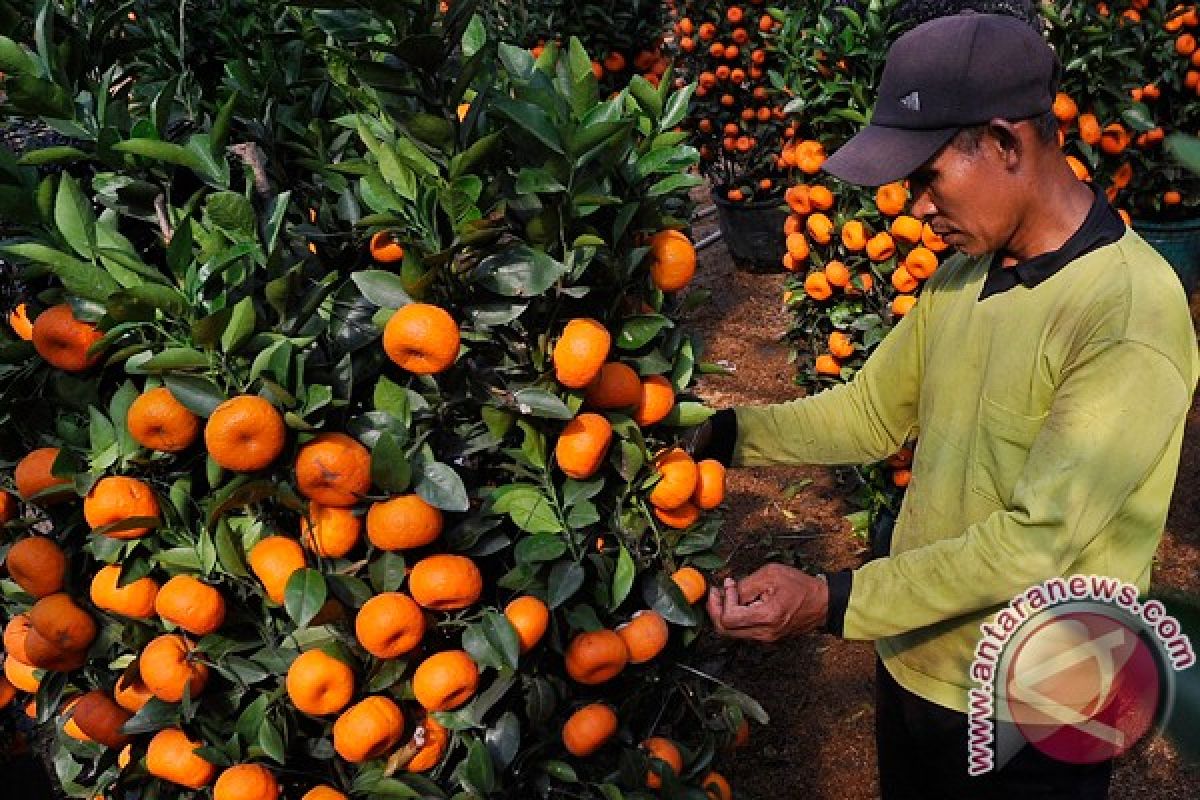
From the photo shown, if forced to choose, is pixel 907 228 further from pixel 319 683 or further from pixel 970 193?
pixel 319 683

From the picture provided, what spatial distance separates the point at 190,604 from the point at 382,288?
0.58m

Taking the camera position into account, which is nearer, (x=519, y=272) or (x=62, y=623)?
(x=519, y=272)

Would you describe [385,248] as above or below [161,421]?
above

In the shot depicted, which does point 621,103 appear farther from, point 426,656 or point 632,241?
point 426,656

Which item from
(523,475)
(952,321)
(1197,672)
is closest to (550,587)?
(523,475)

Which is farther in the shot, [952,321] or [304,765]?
[952,321]

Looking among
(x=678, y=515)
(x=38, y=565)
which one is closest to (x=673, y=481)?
(x=678, y=515)

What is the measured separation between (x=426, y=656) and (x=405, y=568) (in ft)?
0.61

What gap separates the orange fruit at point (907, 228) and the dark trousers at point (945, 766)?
171 centimetres

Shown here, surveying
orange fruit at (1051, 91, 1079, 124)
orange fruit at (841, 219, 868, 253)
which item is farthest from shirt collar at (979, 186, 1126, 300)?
orange fruit at (1051, 91, 1079, 124)

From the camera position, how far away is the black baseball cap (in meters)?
1.62

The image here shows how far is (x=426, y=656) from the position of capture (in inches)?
66.6

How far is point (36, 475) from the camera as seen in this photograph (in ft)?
5.54

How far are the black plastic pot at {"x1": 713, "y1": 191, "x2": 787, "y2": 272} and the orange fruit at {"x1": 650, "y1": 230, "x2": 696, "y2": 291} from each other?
5.66 m
